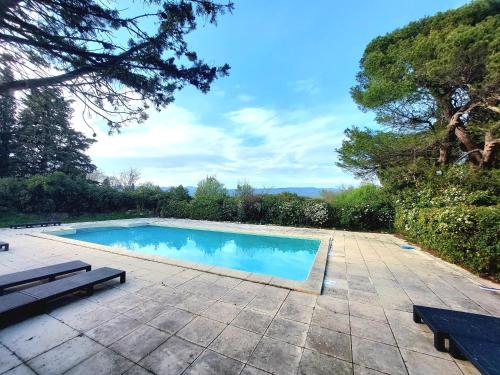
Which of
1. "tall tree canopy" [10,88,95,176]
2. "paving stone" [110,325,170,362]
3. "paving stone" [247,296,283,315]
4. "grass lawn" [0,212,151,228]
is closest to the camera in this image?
"paving stone" [110,325,170,362]

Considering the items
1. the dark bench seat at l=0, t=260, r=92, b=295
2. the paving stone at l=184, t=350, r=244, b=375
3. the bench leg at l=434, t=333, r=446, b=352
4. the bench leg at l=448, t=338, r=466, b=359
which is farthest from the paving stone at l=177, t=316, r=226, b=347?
the dark bench seat at l=0, t=260, r=92, b=295

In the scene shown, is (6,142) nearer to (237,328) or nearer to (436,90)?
(237,328)

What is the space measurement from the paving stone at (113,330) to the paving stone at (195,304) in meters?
0.59

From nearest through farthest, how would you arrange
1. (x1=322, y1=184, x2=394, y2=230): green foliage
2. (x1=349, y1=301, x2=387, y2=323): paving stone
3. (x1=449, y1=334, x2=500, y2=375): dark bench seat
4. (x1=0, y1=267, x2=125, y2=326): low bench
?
(x1=449, y1=334, x2=500, y2=375): dark bench seat < (x1=0, y1=267, x2=125, y2=326): low bench < (x1=349, y1=301, x2=387, y2=323): paving stone < (x1=322, y1=184, x2=394, y2=230): green foliage

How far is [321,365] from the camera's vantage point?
6.25 feet

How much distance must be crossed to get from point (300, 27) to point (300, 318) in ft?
30.4

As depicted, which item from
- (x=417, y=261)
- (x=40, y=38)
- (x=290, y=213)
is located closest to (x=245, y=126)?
(x=290, y=213)

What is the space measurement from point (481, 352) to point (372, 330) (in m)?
0.95

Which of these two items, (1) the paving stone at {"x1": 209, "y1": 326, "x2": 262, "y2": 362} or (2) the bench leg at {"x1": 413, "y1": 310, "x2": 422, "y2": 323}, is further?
(2) the bench leg at {"x1": 413, "y1": 310, "x2": 422, "y2": 323}

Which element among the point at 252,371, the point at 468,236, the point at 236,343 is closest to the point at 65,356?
the point at 236,343

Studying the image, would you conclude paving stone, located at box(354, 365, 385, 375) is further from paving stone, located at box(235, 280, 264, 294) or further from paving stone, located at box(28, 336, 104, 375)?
paving stone, located at box(28, 336, 104, 375)

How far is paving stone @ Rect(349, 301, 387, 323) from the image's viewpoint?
2756 millimetres

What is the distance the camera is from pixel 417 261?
17.6 ft

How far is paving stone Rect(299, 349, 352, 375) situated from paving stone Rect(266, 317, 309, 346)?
0.65 feet
